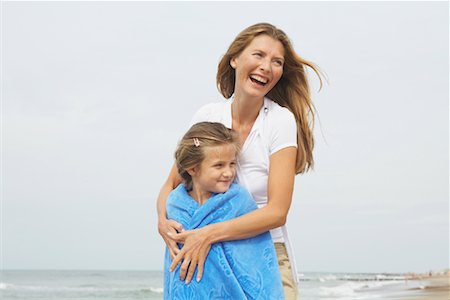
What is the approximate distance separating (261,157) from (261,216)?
360 mm

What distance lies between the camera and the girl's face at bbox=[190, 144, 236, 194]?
3221 millimetres

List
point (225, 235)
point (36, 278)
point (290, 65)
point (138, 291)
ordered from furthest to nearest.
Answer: point (36, 278)
point (138, 291)
point (290, 65)
point (225, 235)

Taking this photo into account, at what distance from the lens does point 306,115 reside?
367cm

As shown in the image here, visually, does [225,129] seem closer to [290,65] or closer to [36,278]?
[290,65]

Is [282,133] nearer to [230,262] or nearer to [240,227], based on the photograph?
[240,227]

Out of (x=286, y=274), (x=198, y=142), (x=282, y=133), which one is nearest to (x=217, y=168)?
(x=198, y=142)

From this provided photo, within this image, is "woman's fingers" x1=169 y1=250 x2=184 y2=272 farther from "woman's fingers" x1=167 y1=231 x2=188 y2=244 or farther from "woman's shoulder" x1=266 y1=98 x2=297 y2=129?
"woman's shoulder" x1=266 y1=98 x2=297 y2=129

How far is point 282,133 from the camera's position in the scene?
11.3ft

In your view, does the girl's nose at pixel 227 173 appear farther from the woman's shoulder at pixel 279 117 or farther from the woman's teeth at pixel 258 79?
the woman's teeth at pixel 258 79

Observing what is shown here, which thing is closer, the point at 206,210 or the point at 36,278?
the point at 206,210

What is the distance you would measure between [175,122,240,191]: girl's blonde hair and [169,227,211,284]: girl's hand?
0.29 metres

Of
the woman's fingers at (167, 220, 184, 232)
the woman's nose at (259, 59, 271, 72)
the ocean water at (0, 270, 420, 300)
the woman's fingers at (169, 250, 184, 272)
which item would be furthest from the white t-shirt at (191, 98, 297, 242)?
the ocean water at (0, 270, 420, 300)

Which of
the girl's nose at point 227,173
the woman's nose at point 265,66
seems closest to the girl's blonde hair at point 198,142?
the girl's nose at point 227,173

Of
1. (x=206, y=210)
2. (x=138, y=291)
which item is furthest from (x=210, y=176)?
(x=138, y=291)
